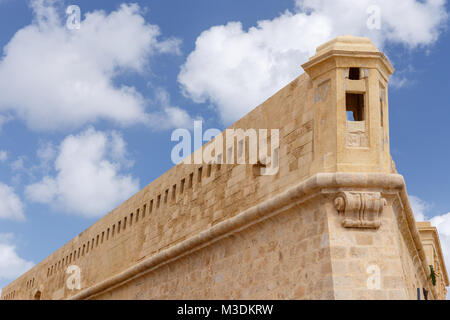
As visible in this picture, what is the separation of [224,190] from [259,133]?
1152 mm

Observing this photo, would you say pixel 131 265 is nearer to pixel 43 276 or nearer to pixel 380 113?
pixel 380 113

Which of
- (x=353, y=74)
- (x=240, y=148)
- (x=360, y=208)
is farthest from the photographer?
(x=240, y=148)

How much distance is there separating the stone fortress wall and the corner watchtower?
0.04ft

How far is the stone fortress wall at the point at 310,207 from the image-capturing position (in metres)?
7.12

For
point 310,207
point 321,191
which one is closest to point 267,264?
point 310,207

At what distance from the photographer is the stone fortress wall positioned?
280 inches

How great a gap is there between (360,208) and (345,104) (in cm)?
145

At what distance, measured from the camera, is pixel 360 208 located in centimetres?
714

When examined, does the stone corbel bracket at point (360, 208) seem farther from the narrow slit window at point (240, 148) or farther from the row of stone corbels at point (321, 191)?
the narrow slit window at point (240, 148)

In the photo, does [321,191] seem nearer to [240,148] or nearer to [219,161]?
[240,148]

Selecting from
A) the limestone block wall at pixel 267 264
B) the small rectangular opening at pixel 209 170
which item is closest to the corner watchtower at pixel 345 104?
the limestone block wall at pixel 267 264

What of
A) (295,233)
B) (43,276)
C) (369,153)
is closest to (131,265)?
(295,233)

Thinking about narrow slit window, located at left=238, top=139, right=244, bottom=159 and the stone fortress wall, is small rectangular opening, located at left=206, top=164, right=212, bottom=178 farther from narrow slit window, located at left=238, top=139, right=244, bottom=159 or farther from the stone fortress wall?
narrow slit window, located at left=238, top=139, right=244, bottom=159

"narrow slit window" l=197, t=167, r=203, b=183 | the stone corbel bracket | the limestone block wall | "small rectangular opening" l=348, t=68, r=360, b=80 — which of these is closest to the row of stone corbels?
the stone corbel bracket
